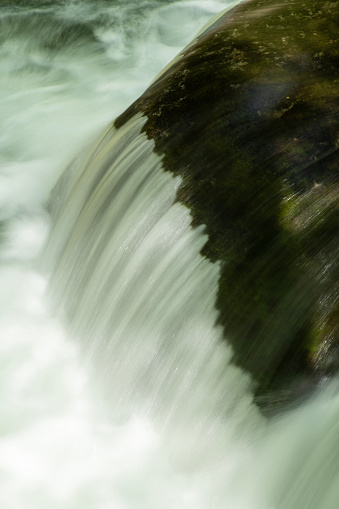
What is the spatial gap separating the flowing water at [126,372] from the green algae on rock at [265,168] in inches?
4.4

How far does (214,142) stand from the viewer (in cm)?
311

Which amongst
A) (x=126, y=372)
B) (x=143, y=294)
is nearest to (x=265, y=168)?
(x=143, y=294)

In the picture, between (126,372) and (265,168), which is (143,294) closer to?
(126,372)

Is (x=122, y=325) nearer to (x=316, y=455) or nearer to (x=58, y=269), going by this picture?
(x=58, y=269)

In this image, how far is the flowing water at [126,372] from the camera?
2.55m

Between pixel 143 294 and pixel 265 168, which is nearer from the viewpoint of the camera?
pixel 265 168

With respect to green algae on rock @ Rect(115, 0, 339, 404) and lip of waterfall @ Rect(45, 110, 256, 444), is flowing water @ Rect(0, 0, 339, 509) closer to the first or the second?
lip of waterfall @ Rect(45, 110, 256, 444)

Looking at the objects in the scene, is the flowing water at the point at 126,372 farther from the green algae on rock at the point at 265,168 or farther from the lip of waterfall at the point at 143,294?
the green algae on rock at the point at 265,168

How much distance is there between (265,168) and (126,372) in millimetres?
1138

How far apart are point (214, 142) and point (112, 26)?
390 centimetres

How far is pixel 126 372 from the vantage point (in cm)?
295

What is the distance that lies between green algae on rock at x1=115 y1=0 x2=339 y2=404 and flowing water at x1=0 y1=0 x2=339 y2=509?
0.11 metres

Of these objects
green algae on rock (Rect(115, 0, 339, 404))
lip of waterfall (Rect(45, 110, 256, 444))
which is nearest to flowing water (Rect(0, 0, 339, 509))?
lip of waterfall (Rect(45, 110, 256, 444))

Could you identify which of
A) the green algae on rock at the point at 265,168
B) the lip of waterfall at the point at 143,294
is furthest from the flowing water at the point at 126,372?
the green algae on rock at the point at 265,168
